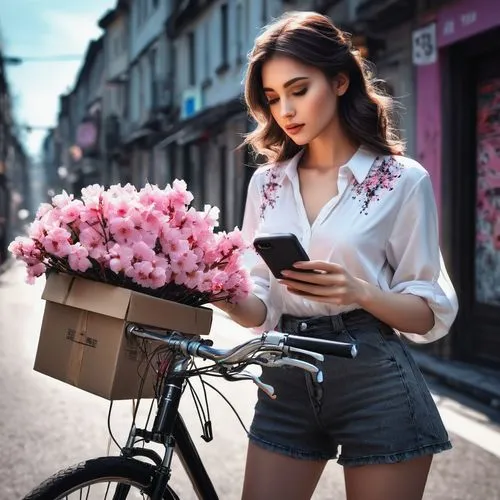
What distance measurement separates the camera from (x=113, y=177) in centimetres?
4419

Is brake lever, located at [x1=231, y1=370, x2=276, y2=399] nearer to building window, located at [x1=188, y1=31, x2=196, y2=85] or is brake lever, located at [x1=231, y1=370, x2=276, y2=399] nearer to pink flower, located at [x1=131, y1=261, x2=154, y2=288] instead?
pink flower, located at [x1=131, y1=261, x2=154, y2=288]

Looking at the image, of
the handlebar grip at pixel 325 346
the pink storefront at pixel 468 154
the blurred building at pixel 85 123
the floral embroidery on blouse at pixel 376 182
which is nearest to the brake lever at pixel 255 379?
the handlebar grip at pixel 325 346

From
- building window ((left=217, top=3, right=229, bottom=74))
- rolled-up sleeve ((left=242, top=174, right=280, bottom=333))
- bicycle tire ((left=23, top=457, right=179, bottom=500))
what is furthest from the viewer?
building window ((left=217, top=3, right=229, bottom=74))

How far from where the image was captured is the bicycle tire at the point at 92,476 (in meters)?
1.97

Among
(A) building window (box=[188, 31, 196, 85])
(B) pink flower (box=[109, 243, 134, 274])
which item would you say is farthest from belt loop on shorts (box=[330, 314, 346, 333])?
(A) building window (box=[188, 31, 196, 85])

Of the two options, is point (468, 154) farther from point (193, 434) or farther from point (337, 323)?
point (337, 323)

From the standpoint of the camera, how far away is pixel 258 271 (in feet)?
8.50

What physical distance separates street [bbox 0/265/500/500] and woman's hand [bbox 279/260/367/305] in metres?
2.69

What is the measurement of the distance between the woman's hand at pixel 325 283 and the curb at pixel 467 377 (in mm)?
5051

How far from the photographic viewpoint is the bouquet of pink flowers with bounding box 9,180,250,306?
2.04 meters

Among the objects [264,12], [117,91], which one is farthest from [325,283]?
[117,91]

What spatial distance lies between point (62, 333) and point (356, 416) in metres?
0.76

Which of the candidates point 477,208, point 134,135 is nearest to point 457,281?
point 477,208

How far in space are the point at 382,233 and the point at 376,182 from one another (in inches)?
5.4
